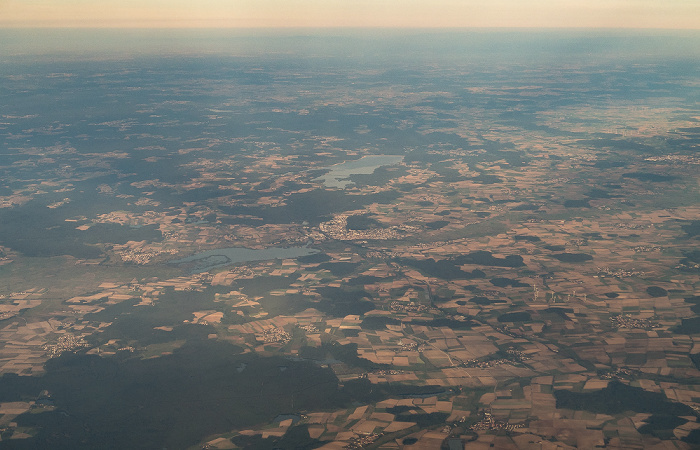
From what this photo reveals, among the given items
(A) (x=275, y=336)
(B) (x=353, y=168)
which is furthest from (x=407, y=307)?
(B) (x=353, y=168)

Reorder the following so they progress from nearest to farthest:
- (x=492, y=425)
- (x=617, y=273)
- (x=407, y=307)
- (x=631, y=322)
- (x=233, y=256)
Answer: (x=492, y=425) → (x=631, y=322) → (x=407, y=307) → (x=617, y=273) → (x=233, y=256)

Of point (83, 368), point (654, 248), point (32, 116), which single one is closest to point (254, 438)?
point (83, 368)

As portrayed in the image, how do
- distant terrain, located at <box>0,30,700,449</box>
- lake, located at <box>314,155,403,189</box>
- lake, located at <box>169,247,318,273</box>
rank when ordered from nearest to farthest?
distant terrain, located at <box>0,30,700,449</box>
lake, located at <box>169,247,318,273</box>
lake, located at <box>314,155,403,189</box>

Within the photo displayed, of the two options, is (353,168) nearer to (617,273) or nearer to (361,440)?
(617,273)

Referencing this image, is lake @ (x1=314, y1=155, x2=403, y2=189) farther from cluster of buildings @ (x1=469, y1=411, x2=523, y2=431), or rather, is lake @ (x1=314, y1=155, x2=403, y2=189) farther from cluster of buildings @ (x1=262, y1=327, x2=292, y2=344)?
cluster of buildings @ (x1=469, y1=411, x2=523, y2=431)

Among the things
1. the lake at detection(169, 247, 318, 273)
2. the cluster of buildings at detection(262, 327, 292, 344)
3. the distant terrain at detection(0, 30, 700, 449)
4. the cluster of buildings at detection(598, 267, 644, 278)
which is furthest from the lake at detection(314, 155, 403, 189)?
the cluster of buildings at detection(262, 327, 292, 344)

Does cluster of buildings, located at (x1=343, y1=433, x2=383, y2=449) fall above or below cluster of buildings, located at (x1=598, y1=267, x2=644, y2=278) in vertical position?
below

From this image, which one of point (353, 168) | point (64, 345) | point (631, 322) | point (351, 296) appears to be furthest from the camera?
point (353, 168)

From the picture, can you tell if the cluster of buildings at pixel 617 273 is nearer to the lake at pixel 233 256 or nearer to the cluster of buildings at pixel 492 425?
the cluster of buildings at pixel 492 425
